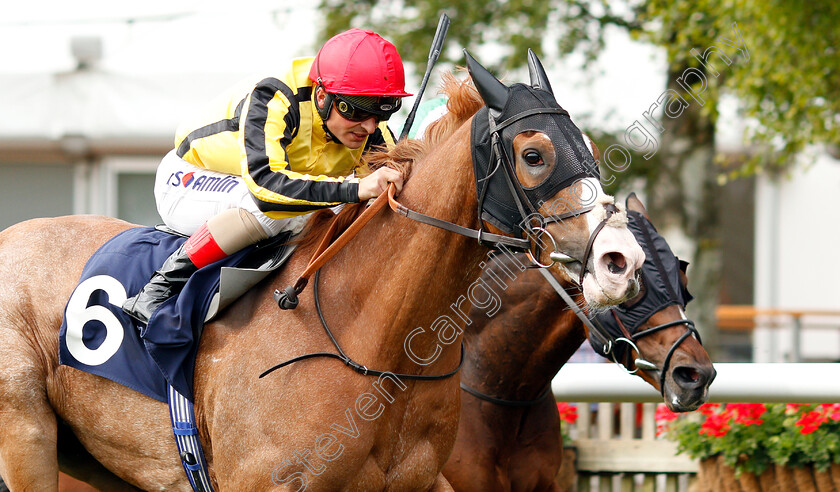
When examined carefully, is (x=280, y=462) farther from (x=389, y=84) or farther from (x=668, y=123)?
(x=668, y=123)

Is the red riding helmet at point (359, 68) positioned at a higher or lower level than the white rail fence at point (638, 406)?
higher

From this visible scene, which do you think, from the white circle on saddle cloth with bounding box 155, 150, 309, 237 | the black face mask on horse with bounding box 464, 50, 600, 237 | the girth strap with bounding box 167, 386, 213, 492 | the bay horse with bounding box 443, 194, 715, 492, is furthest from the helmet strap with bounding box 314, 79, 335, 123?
the bay horse with bounding box 443, 194, 715, 492

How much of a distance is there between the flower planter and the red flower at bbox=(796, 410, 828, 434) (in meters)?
0.20

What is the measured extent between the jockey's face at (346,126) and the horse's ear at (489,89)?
555 mm

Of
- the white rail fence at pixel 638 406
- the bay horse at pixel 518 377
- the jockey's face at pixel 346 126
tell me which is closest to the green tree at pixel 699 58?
the white rail fence at pixel 638 406

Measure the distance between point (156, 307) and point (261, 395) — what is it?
549 millimetres

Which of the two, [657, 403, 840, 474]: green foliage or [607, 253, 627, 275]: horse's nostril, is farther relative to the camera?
[657, 403, 840, 474]: green foliage

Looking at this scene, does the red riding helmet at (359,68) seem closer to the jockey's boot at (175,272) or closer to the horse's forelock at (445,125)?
the horse's forelock at (445,125)

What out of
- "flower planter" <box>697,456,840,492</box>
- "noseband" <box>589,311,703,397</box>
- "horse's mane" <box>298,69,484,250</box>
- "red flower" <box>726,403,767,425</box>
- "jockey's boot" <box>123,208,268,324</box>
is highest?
"horse's mane" <box>298,69,484,250</box>

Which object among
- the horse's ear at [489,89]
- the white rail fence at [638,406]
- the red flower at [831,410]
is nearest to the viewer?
the horse's ear at [489,89]

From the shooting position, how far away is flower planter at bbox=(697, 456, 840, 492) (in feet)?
15.0

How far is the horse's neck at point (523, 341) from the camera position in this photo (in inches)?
159

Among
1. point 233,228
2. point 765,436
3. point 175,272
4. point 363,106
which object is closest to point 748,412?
point 765,436

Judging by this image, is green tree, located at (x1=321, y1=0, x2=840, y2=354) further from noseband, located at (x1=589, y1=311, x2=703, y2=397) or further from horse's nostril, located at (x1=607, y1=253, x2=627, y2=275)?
horse's nostril, located at (x1=607, y1=253, x2=627, y2=275)
